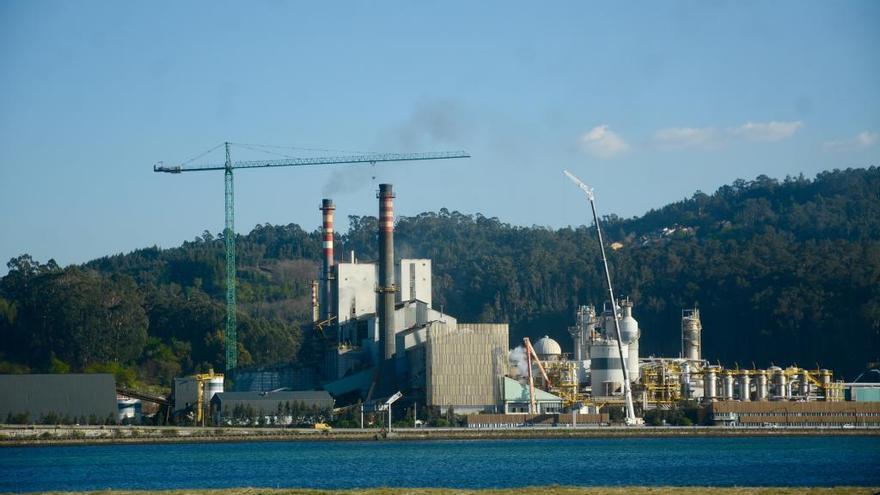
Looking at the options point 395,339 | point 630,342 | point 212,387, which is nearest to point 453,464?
point 395,339

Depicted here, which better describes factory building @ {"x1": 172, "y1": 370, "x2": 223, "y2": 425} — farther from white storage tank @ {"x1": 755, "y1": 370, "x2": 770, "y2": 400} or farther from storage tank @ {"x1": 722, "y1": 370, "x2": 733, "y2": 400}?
white storage tank @ {"x1": 755, "y1": 370, "x2": 770, "y2": 400}

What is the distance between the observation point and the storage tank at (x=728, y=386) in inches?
3957

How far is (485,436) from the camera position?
296 feet

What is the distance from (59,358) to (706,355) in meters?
57.4

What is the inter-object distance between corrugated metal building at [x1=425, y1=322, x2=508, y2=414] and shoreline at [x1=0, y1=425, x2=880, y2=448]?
17.7 feet

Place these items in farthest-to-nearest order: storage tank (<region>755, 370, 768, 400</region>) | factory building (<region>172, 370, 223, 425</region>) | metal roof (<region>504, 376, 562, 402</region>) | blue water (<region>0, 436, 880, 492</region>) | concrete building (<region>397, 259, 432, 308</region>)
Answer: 1. concrete building (<region>397, 259, 432, 308</region>)
2. factory building (<region>172, 370, 223, 425</region>)
3. storage tank (<region>755, 370, 768, 400</region>)
4. metal roof (<region>504, 376, 562, 402</region>)
5. blue water (<region>0, 436, 880, 492</region>)

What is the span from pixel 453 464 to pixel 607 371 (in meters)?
38.2

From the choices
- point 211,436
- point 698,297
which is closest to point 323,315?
point 211,436


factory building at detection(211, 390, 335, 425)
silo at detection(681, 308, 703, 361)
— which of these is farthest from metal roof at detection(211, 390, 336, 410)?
silo at detection(681, 308, 703, 361)

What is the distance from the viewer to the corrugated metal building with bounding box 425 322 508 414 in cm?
9731

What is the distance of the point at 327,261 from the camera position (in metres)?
118

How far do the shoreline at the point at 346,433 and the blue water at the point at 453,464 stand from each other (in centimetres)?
234

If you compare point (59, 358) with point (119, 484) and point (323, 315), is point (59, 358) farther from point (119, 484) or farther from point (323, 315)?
point (119, 484)

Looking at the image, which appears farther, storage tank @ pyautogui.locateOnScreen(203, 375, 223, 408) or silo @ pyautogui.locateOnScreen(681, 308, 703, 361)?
silo @ pyautogui.locateOnScreen(681, 308, 703, 361)
